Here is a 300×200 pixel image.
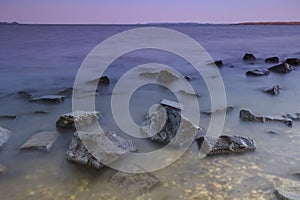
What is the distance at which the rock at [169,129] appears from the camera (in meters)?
3.83

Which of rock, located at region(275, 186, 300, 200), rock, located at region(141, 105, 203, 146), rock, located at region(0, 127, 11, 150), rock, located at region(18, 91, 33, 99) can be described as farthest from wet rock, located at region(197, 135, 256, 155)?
rock, located at region(18, 91, 33, 99)

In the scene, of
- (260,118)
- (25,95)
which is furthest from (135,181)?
(25,95)

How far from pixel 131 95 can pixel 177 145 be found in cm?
293

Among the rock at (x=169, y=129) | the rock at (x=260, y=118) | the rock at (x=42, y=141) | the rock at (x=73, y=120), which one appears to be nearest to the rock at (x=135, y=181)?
the rock at (x=169, y=129)

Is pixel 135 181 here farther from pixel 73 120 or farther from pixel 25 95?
pixel 25 95

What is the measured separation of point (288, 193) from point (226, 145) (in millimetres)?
995

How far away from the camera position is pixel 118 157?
3.41 meters

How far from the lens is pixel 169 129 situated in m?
3.89

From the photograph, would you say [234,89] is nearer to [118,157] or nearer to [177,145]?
[177,145]

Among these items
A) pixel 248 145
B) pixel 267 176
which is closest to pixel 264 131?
pixel 248 145

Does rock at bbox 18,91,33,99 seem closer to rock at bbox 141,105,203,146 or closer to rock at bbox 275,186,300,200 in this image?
rock at bbox 141,105,203,146

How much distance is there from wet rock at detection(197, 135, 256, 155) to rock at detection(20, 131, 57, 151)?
1906mm

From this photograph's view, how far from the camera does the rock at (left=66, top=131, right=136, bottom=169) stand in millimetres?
3258

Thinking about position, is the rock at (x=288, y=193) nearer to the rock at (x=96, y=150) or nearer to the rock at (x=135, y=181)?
the rock at (x=135, y=181)
